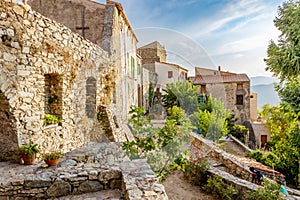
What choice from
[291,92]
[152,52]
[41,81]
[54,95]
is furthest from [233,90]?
[41,81]

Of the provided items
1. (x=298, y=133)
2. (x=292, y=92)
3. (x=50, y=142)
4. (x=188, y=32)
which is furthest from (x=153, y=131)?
(x=298, y=133)

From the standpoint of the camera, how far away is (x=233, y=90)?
1784 cm

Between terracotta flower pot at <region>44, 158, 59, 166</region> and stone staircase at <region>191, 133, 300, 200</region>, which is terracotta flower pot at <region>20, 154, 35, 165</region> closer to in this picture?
terracotta flower pot at <region>44, 158, 59, 166</region>

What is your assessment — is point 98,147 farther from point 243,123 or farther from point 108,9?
point 243,123

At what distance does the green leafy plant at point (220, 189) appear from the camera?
4.27 m

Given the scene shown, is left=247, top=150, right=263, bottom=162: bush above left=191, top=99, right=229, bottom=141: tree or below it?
below

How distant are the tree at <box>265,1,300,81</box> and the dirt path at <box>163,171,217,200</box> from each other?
4780 mm

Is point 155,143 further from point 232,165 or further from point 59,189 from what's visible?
point 232,165

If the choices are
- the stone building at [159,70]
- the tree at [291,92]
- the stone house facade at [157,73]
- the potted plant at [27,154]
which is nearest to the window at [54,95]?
the potted plant at [27,154]

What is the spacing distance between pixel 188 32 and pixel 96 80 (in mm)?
3182

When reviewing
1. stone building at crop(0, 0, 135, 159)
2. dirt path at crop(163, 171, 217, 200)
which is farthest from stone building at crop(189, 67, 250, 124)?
stone building at crop(0, 0, 135, 159)

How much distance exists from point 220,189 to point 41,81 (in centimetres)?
426

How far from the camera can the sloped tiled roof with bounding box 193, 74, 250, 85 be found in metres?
17.6

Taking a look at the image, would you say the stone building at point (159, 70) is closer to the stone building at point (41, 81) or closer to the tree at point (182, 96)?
the tree at point (182, 96)
